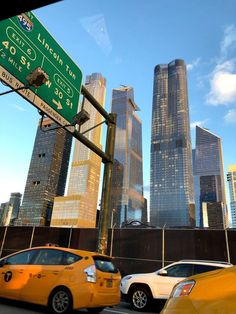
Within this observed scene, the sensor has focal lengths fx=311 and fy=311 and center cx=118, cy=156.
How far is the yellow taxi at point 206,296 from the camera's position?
2.33m

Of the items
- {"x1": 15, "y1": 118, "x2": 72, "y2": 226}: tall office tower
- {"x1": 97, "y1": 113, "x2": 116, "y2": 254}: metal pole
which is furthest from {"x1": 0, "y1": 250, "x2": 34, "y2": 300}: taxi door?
{"x1": 15, "y1": 118, "x2": 72, "y2": 226}: tall office tower

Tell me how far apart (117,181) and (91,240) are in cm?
15692

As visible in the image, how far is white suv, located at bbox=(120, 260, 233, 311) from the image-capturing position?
8.86 metres

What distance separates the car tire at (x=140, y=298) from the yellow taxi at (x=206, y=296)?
6529 mm

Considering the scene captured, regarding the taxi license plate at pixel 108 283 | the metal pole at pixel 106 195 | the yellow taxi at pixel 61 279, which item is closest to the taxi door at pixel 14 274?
the yellow taxi at pixel 61 279

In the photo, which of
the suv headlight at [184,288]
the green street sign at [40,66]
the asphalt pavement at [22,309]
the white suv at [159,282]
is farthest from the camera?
the white suv at [159,282]

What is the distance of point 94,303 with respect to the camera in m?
6.87

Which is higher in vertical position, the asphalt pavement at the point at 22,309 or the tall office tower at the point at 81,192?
the tall office tower at the point at 81,192

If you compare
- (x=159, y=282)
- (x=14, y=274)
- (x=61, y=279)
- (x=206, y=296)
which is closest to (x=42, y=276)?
(x=61, y=279)

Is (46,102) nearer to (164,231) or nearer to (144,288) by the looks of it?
(144,288)

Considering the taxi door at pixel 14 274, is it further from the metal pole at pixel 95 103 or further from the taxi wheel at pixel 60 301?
the metal pole at pixel 95 103

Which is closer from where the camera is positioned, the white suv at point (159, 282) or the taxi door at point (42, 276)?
the taxi door at point (42, 276)

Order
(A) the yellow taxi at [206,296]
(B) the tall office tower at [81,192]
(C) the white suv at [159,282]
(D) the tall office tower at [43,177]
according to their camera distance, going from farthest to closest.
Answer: (D) the tall office tower at [43,177]
(B) the tall office tower at [81,192]
(C) the white suv at [159,282]
(A) the yellow taxi at [206,296]

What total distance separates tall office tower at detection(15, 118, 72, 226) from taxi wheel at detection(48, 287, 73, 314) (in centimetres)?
15665
